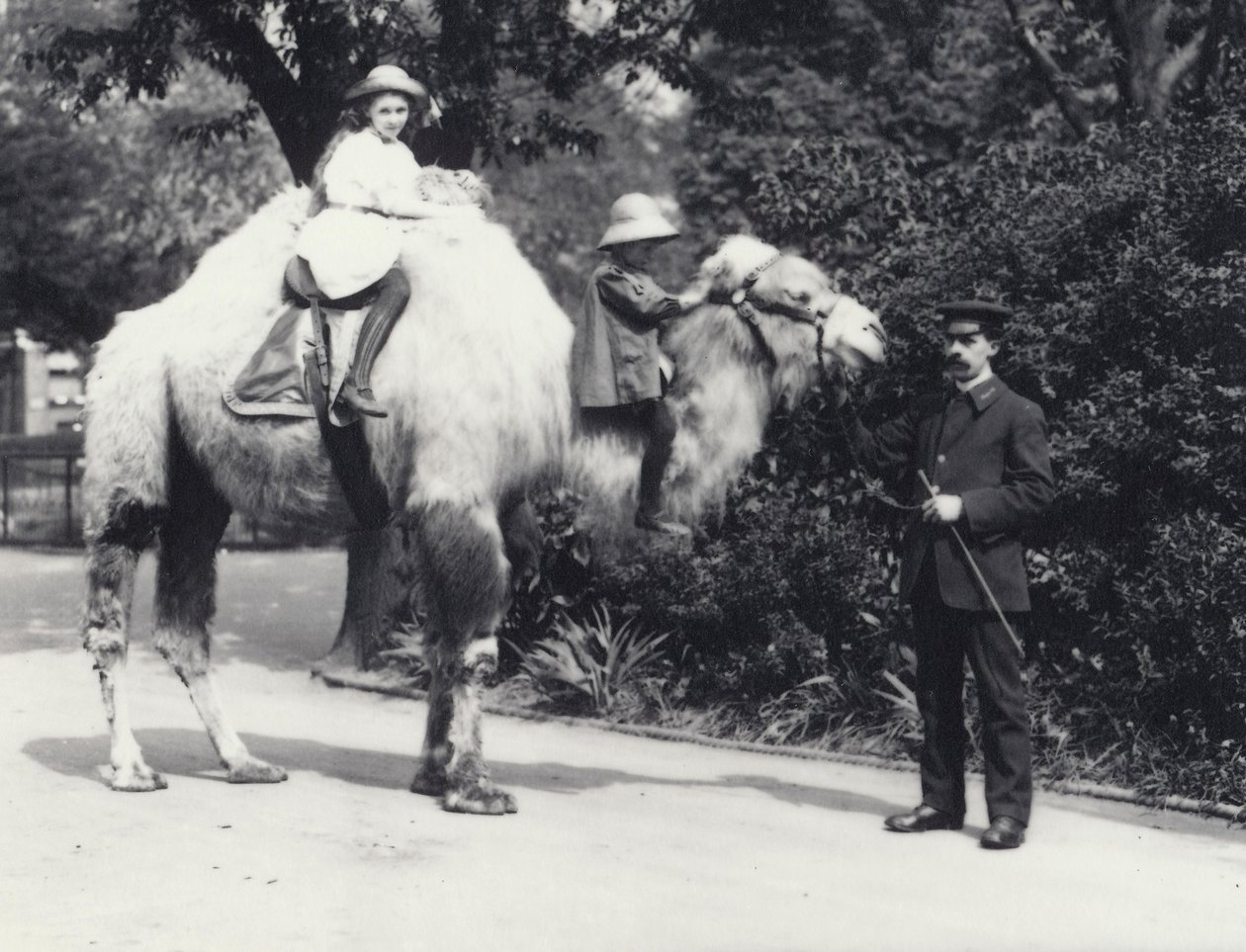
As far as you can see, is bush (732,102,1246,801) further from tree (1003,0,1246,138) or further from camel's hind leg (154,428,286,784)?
camel's hind leg (154,428,286,784)

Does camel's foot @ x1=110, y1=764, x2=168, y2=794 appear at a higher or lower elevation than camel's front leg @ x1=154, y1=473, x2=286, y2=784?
lower

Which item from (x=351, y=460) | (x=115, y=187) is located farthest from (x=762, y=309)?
(x=115, y=187)

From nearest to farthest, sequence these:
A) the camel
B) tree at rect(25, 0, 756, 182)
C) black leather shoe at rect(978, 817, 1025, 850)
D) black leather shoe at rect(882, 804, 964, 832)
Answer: black leather shoe at rect(978, 817, 1025, 850)
black leather shoe at rect(882, 804, 964, 832)
the camel
tree at rect(25, 0, 756, 182)

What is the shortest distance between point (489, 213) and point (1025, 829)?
382cm

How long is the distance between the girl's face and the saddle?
729 mm

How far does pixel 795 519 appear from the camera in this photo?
31.8 ft

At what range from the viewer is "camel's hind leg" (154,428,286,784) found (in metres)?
8.30

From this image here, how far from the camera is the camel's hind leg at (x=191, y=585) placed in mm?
8297

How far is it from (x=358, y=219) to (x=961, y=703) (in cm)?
345

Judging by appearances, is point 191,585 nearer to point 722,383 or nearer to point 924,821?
point 722,383

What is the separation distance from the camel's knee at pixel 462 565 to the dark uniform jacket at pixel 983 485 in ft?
5.54

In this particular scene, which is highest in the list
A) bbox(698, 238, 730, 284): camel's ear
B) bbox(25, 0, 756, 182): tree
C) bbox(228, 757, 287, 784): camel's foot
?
bbox(25, 0, 756, 182): tree

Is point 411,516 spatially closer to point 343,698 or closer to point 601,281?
point 601,281

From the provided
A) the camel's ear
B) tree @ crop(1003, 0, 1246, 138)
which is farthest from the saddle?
tree @ crop(1003, 0, 1246, 138)
